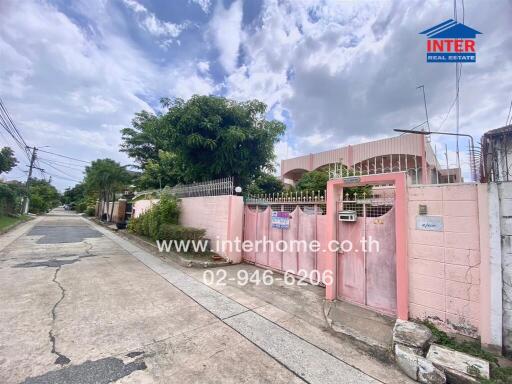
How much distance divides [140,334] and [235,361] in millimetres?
1320

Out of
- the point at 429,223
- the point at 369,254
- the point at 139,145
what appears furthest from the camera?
the point at 139,145

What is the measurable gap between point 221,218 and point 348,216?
406 cm

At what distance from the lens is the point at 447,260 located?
2.92 metres

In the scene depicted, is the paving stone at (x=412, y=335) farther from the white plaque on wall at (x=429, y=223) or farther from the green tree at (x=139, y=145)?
the green tree at (x=139, y=145)

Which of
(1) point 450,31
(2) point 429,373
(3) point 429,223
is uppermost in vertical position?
(1) point 450,31

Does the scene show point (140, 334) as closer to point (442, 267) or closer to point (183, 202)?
point (442, 267)

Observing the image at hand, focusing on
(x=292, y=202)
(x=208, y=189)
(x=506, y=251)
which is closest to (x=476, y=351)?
(x=506, y=251)

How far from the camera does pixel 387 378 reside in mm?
2250

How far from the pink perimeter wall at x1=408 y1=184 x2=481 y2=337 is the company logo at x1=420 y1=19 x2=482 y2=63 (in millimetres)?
3152

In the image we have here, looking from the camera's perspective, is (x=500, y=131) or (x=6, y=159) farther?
(x=6, y=159)

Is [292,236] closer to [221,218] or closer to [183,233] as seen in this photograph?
[221,218]

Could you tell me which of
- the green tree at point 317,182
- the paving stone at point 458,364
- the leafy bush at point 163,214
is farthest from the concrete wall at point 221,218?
the paving stone at point 458,364

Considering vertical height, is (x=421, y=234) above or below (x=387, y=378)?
above

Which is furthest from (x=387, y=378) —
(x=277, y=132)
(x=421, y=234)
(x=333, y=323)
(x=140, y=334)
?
(x=277, y=132)
